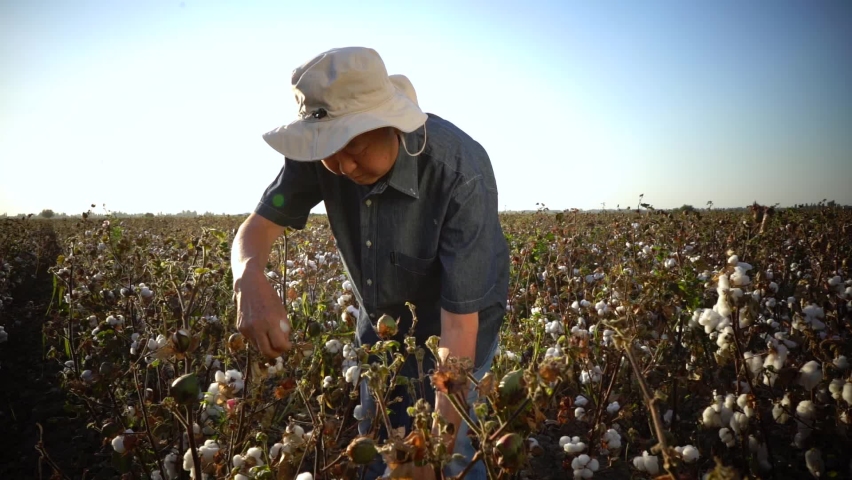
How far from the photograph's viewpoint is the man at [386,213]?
158cm

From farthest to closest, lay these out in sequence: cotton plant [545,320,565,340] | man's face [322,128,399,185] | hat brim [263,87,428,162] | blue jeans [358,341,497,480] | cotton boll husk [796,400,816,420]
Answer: cotton plant [545,320,565,340] < blue jeans [358,341,497,480] < cotton boll husk [796,400,816,420] < man's face [322,128,399,185] < hat brim [263,87,428,162]

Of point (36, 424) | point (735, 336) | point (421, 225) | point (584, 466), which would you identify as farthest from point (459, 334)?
Result: point (36, 424)

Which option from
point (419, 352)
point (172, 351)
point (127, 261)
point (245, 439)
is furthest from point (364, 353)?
point (127, 261)

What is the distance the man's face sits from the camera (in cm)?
163

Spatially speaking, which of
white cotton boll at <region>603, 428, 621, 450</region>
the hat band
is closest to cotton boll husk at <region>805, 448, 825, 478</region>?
white cotton boll at <region>603, 428, 621, 450</region>

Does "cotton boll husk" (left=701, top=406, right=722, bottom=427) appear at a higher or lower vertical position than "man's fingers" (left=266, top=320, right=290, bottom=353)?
lower

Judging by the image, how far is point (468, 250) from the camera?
1.80 meters

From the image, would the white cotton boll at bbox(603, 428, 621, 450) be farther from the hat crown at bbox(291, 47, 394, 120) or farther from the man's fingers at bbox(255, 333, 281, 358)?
the hat crown at bbox(291, 47, 394, 120)

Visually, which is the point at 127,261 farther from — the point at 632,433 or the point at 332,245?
the point at 632,433

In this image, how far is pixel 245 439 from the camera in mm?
1841

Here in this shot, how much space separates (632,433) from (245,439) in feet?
5.84

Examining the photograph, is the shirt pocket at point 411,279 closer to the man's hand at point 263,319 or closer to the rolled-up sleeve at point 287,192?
the rolled-up sleeve at point 287,192

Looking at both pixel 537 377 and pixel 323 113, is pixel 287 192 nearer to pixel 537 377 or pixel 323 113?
pixel 323 113

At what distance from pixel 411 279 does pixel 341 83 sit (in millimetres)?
915
